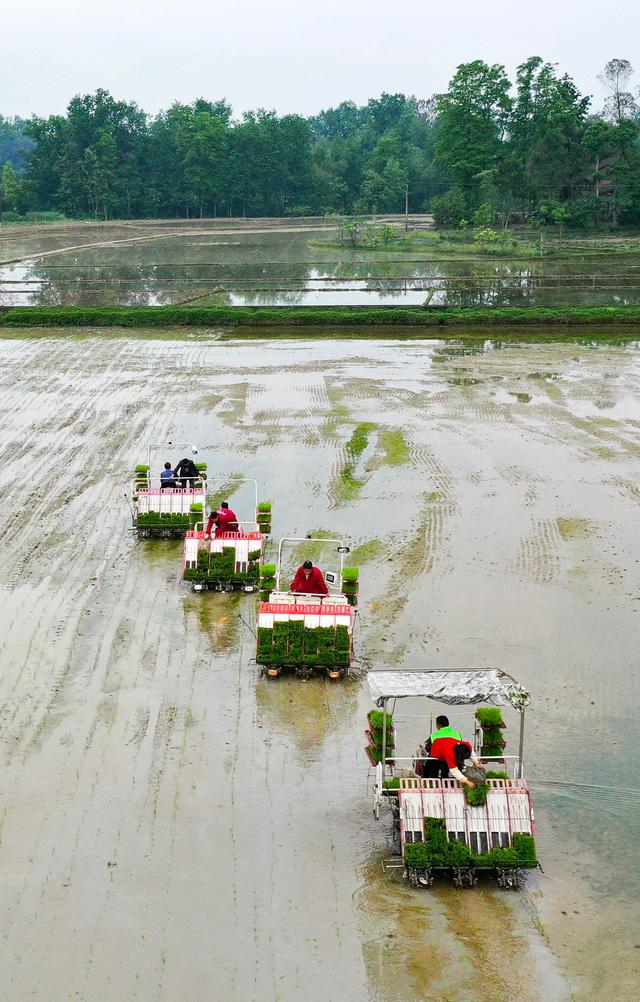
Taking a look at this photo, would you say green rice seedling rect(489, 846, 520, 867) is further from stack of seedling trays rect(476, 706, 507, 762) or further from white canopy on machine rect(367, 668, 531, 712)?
stack of seedling trays rect(476, 706, 507, 762)

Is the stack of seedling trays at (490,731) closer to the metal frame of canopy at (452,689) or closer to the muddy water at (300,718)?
the metal frame of canopy at (452,689)

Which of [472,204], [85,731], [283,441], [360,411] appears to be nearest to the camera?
[85,731]

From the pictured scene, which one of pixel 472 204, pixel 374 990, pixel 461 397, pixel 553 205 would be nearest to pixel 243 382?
pixel 461 397

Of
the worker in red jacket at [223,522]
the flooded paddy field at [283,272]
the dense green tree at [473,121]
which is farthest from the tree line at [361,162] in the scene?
A: the worker in red jacket at [223,522]

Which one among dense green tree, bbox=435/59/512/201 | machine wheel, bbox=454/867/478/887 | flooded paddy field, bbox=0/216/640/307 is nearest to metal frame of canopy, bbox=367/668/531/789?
machine wheel, bbox=454/867/478/887

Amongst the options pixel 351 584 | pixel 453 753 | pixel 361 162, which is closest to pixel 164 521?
pixel 351 584

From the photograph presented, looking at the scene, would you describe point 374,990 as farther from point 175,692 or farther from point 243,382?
point 243,382

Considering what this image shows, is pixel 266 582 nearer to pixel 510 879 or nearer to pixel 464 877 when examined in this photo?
pixel 464 877
